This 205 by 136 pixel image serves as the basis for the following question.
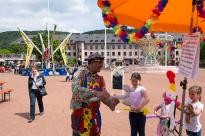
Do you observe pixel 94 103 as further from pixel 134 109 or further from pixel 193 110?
pixel 134 109

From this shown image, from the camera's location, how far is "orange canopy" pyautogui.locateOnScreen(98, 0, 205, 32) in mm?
6332

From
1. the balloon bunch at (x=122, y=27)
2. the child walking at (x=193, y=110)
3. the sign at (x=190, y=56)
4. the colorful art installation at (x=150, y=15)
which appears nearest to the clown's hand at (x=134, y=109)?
the child walking at (x=193, y=110)

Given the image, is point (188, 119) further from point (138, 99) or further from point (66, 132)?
point (66, 132)

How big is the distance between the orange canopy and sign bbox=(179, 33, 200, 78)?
30.7 inches

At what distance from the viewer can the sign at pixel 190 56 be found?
536 cm

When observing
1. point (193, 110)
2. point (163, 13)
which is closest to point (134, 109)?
point (193, 110)

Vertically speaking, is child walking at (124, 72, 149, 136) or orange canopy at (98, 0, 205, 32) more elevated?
orange canopy at (98, 0, 205, 32)

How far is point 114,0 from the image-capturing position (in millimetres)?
6059

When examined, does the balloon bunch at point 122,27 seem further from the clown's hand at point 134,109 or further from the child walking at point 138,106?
the clown's hand at point 134,109

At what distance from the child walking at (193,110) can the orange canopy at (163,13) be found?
3.44 ft

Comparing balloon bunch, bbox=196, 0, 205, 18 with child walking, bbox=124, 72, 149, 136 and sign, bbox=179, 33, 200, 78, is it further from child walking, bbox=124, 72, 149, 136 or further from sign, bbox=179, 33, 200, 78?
child walking, bbox=124, 72, 149, 136

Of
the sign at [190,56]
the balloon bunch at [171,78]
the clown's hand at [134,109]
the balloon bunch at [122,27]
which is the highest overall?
the balloon bunch at [122,27]

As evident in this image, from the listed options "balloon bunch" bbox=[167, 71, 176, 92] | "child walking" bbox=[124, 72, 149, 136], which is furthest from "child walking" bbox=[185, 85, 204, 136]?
"child walking" bbox=[124, 72, 149, 136]

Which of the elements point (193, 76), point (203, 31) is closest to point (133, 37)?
point (193, 76)
